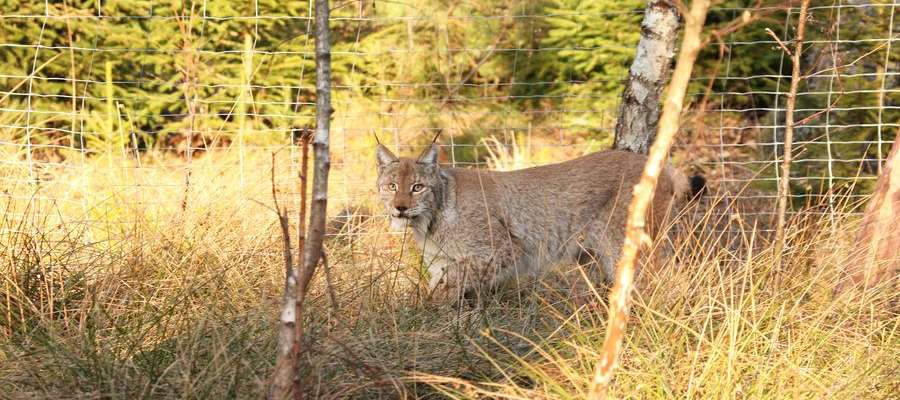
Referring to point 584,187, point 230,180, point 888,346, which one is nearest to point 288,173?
point 230,180

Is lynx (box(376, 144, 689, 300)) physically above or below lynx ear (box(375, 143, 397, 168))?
below

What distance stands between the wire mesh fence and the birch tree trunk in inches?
46.1

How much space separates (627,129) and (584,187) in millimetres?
577

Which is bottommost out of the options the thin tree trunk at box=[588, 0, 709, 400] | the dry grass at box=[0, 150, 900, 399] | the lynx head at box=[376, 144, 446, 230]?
the dry grass at box=[0, 150, 900, 399]

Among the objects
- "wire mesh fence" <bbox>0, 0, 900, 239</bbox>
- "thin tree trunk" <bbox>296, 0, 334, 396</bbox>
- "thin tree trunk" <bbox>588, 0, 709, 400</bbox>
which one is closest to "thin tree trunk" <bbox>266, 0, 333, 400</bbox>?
"thin tree trunk" <bbox>296, 0, 334, 396</bbox>

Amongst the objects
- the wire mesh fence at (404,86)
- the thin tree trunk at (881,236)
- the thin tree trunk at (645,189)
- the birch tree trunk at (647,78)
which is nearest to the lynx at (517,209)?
the birch tree trunk at (647,78)

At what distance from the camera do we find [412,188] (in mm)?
4930

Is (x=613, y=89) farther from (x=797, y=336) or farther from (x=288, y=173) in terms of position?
(x=797, y=336)

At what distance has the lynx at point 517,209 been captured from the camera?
4969 millimetres

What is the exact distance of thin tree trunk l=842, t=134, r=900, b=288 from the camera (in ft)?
12.9

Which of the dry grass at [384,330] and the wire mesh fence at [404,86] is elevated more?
the wire mesh fence at [404,86]

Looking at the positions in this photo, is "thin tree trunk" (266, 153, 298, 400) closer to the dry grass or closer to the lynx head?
the dry grass

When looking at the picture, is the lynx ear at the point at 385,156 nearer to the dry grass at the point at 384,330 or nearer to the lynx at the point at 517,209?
the lynx at the point at 517,209

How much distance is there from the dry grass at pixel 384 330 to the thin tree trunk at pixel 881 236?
0.32ft
